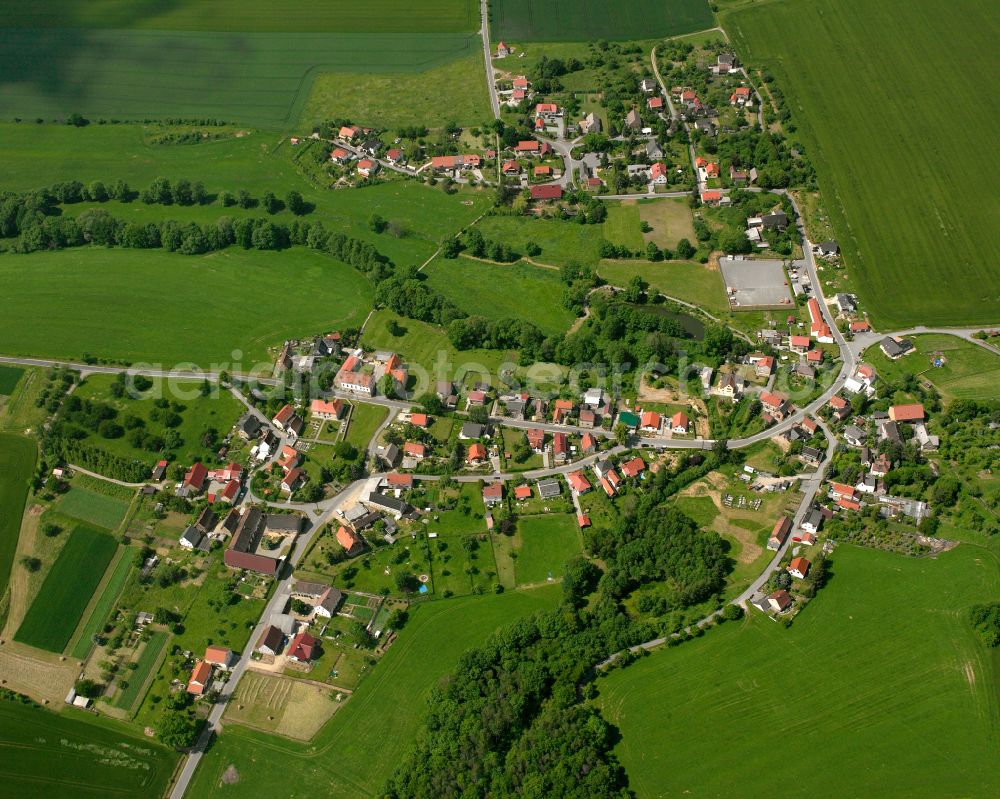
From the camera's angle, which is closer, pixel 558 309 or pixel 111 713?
pixel 111 713

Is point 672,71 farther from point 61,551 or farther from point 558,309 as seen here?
point 61,551

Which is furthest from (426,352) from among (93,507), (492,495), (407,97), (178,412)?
(407,97)

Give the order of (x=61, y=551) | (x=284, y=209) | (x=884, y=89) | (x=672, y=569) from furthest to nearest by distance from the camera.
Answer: (x=884, y=89) → (x=284, y=209) → (x=61, y=551) → (x=672, y=569)

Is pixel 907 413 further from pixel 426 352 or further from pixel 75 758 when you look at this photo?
pixel 75 758

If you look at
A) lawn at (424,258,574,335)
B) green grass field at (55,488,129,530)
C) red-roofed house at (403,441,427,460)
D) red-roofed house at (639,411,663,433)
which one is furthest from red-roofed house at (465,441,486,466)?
green grass field at (55,488,129,530)

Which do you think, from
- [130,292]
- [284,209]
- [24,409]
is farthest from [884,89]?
[24,409]

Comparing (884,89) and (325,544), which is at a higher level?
(884,89)

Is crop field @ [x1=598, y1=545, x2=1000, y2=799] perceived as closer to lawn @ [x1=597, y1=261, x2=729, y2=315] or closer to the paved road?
lawn @ [x1=597, y1=261, x2=729, y2=315]
